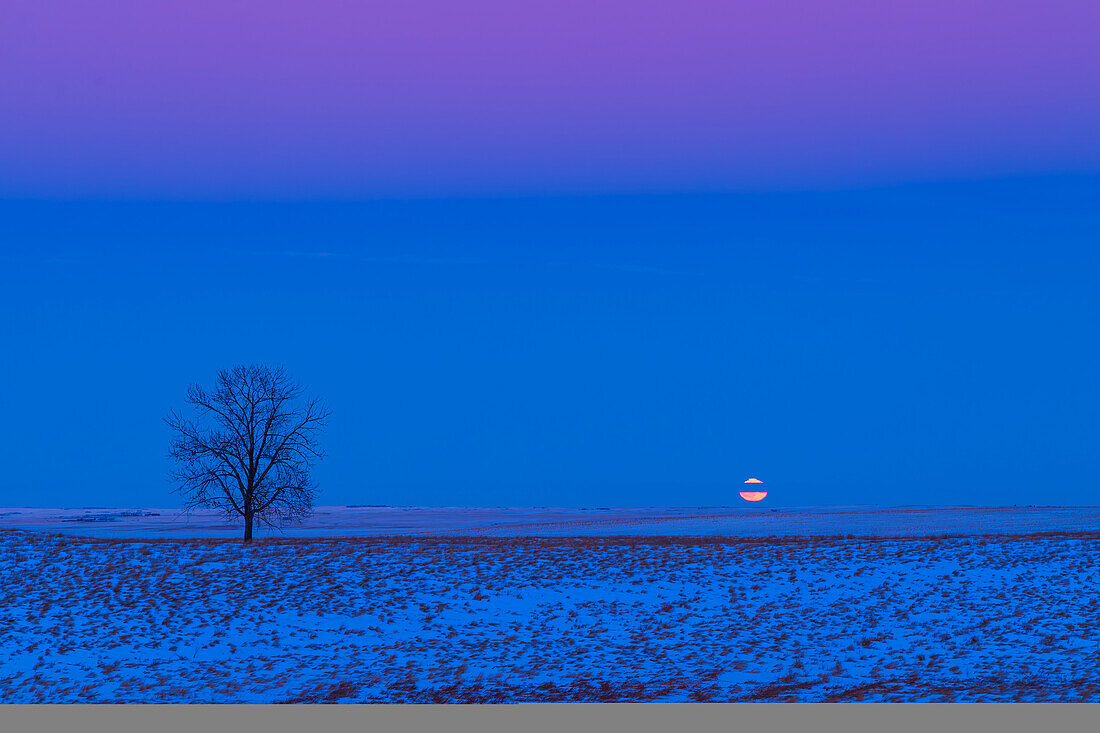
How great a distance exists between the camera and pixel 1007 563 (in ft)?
85.7

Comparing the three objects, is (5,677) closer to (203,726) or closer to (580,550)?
(203,726)

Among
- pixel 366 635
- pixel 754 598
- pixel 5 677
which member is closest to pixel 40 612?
pixel 5 677

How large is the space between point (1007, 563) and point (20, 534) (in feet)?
98.8

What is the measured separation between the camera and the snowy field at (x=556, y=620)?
17.5 m

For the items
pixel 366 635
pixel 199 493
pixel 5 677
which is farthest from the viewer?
pixel 199 493

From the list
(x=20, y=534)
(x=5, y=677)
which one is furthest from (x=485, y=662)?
(x=20, y=534)

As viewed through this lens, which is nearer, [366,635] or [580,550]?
[366,635]

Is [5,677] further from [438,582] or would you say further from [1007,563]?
[1007,563]

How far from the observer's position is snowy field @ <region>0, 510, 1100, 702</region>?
1750cm

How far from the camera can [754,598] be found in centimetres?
2358

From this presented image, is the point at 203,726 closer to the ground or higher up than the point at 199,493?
closer to the ground

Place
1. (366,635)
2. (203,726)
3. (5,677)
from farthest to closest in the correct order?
1. (366,635)
2. (5,677)
3. (203,726)

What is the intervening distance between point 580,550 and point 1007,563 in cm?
1143

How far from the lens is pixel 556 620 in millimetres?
22172
